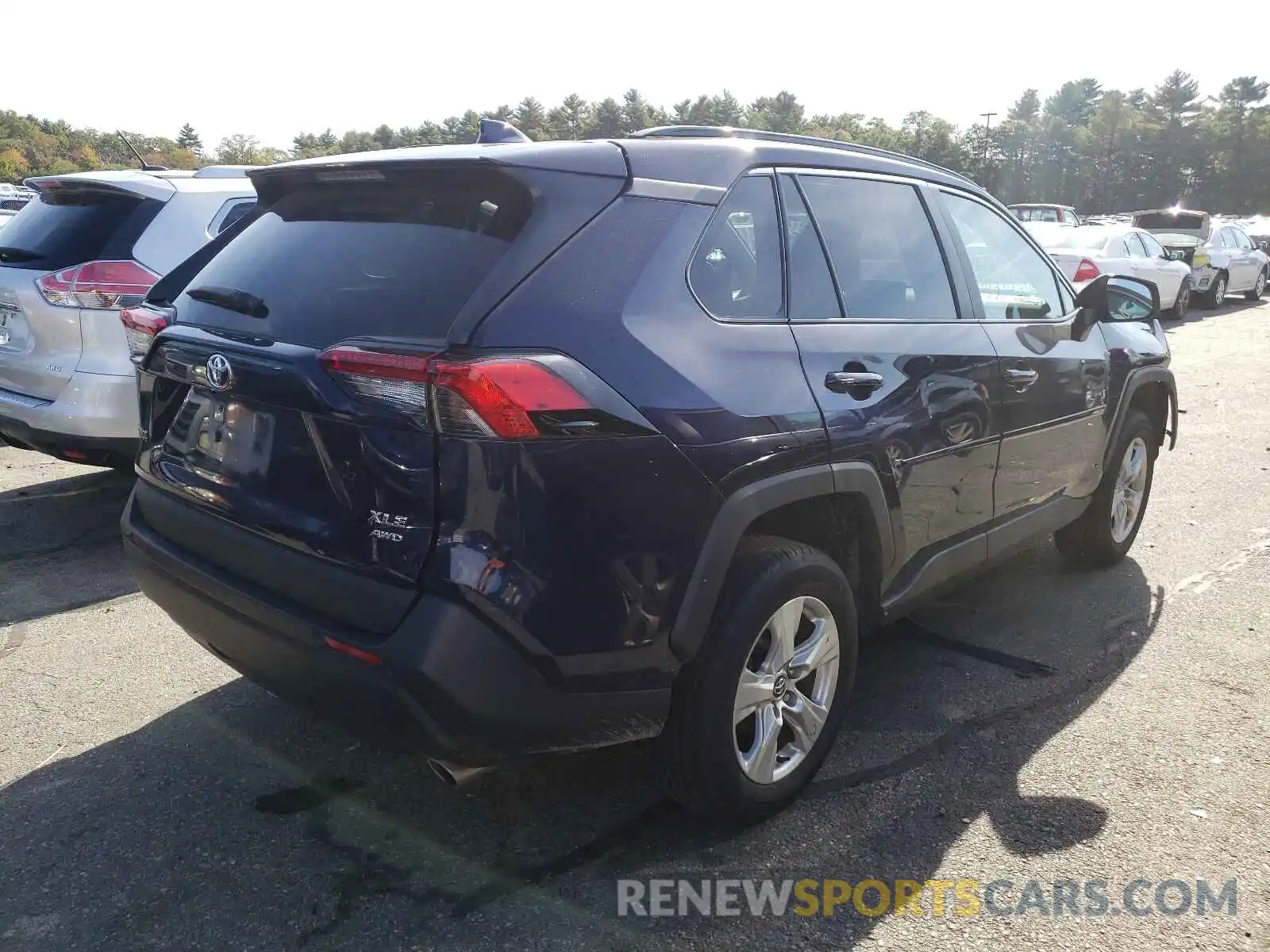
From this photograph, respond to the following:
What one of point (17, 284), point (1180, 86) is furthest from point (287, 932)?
point (1180, 86)

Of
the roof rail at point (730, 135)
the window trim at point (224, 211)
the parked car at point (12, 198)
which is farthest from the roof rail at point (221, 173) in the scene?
the parked car at point (12, 198)

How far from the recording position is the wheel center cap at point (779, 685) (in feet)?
9.18

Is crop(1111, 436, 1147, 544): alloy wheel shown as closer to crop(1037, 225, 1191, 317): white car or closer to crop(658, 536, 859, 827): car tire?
crop(658, 536, 859, 827): car tire

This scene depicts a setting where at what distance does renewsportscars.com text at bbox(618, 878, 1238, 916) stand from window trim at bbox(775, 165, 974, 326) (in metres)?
1.52

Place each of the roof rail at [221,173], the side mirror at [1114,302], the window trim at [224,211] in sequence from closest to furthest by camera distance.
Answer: the side mirror at [1114,302], the window trim at [224,211], the roof rail at [221,173]

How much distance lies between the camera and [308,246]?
8.96ft

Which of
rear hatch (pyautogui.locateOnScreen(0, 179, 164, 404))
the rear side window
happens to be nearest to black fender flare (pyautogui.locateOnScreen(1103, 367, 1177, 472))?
the rear side window

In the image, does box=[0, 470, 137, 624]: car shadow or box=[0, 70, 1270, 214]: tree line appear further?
box=[0, 70, 1270, 214]: tree line

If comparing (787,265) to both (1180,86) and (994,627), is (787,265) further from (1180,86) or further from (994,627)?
(1180,86)

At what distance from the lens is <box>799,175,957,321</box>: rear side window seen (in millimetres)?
3127

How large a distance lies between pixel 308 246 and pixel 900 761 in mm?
2364

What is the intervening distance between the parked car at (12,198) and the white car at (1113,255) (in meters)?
13.4

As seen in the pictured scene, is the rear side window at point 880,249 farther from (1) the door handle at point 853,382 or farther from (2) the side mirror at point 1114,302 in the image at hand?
(2) the side mirror at point 1114,302

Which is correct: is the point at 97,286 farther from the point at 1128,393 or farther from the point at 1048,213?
the point at 1048,213
